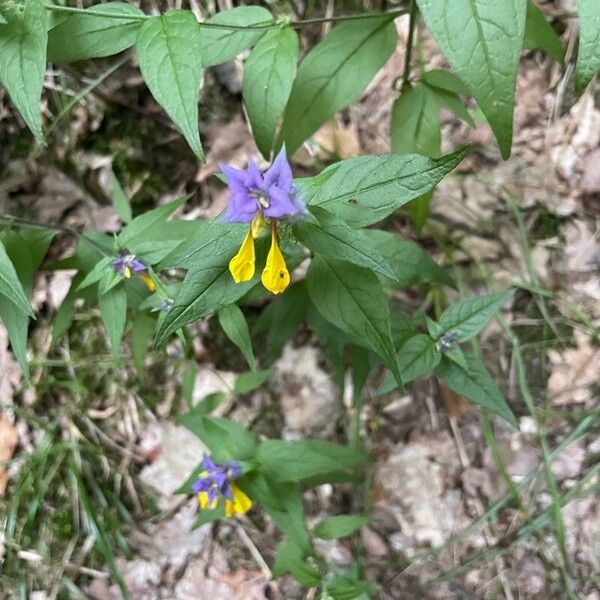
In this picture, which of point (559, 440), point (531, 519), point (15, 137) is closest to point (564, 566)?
point (531, 519)

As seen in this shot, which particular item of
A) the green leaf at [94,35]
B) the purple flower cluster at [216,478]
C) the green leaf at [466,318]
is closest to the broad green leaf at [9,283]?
the green leaf at [94,35]

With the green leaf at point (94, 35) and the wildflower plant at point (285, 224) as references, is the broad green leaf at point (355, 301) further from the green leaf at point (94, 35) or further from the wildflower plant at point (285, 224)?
the green leaf at point (94, 35)

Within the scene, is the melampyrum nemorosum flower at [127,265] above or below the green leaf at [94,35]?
below

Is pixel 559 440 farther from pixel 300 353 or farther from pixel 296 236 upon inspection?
pixel 296 236

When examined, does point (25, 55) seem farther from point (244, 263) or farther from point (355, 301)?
point (355, 301)

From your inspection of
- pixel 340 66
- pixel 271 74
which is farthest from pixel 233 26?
pixel 340 66

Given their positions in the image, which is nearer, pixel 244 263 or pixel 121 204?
pixel 244 263
